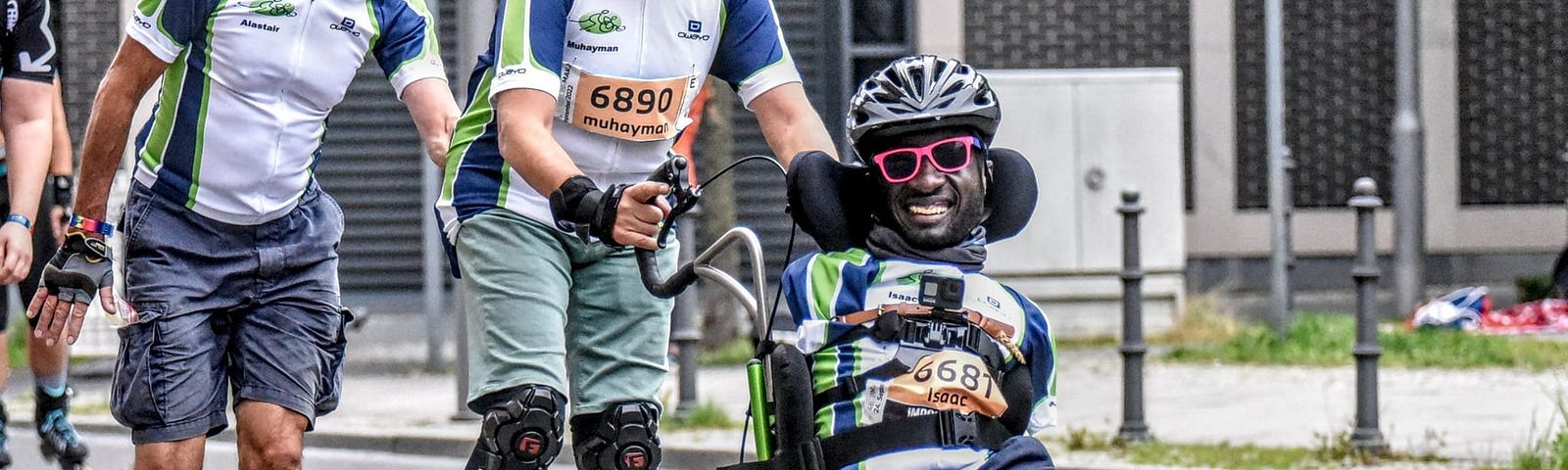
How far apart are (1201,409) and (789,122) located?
5261 millimetres

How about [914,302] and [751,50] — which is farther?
[751,50]

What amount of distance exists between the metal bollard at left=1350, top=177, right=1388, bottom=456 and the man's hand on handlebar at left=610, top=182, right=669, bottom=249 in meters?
4.55

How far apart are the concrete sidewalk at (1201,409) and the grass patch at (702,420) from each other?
0.36 feet

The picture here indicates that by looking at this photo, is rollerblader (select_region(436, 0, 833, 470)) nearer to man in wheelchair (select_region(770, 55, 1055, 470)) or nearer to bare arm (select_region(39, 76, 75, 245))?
man in wheelchair (select_region(770, 55, 1055, 470))

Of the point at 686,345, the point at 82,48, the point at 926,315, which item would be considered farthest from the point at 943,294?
the point at 82,48

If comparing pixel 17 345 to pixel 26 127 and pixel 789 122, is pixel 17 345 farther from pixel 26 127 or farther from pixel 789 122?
pixel 789 122

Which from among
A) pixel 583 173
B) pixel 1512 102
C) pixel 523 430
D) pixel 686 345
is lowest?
pixel 686 345

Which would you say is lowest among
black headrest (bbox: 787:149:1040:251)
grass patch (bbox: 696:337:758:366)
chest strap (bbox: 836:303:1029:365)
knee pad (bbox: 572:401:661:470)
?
grass patch (bbox: 696:337:758:366)

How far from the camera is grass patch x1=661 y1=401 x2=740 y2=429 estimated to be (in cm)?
895

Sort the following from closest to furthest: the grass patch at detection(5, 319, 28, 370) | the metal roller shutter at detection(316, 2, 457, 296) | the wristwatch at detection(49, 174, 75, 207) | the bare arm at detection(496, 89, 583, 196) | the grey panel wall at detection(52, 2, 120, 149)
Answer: the bare arm at detection(496, 89, 583, 196)
the wristwatch at detection(49, 174, 75, 207)
the grass patch at detection(5, 319, 28, 370)
the grey panel wall at detection(52, 2, 120, 149)
the metal roller shutter at detection(316, 2, 457, 296)

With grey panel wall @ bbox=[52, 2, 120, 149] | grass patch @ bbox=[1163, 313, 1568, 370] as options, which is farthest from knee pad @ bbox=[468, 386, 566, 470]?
grey panel wall @ bbox=[52, 2, 120, 149]

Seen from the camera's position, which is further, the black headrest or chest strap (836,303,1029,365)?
the black headrest

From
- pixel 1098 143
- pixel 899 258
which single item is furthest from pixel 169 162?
pixel 1098 143

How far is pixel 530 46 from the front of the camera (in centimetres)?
421
